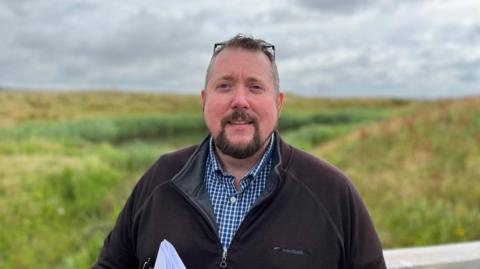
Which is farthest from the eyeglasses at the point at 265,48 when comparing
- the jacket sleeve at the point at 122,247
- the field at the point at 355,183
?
the field at the point at 355,183

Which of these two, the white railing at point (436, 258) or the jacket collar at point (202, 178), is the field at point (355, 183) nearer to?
the white railing at point (436, 258)

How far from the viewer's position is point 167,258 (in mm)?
1534

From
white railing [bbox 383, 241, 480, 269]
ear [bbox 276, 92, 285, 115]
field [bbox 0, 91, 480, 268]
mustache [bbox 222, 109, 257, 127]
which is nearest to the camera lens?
mustache [bbox 222, 109, 257, 127]

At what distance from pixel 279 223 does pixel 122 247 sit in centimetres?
61

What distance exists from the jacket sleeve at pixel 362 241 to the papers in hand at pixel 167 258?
21.9 inches

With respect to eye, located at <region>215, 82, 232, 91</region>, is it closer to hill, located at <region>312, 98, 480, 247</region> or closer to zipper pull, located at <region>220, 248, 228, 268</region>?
zipper pull, located at <region>220, 248, 228, 268</region>

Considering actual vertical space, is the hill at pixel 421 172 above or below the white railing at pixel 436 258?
below

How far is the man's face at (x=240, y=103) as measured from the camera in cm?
164

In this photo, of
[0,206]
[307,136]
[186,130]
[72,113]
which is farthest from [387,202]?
[72,113]

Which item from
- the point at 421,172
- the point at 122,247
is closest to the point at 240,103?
the point at 122,247

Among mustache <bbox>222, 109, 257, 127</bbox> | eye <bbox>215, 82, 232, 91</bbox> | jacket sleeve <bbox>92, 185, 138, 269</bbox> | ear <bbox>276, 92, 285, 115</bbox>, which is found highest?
eye <bbox>215, 82, 232, 91</bbox>

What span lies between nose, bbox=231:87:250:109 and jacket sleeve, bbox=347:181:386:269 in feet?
1.52

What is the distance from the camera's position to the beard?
163 centimetres

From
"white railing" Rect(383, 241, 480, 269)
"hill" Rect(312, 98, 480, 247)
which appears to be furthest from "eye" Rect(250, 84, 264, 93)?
"hill" Rect(312, 98, 480, 247)
